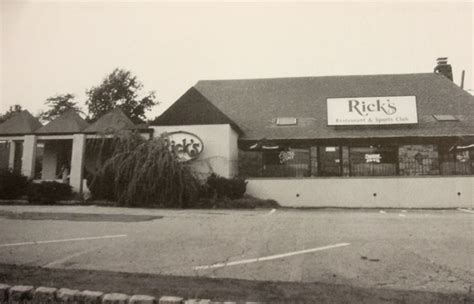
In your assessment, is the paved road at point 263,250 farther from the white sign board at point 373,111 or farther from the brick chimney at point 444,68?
the brick chimney at point 444,68

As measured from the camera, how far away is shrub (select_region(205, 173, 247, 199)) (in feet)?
57.0

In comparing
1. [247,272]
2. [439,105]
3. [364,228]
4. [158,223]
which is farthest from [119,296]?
[439,105]

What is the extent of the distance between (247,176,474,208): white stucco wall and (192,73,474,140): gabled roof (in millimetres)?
2843

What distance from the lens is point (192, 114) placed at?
65.0ft

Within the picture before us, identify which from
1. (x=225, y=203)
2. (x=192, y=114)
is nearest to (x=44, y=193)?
(x=192, y=114)

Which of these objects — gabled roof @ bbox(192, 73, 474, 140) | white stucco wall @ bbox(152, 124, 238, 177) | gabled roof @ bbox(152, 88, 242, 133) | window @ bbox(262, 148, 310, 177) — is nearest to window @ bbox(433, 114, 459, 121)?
gabled roof @ bbox(192, 73, 474, 140)

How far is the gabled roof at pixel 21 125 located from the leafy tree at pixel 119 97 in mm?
17899

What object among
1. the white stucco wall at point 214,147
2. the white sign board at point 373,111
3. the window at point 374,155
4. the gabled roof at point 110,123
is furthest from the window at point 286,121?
the gabled roof at point 110,123

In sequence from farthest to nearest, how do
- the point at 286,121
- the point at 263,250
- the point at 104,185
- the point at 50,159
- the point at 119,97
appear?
1. the point at 119,97
2. the point at 50,159
3. the point at 286,121
4. the point at 104,185
5. the point at 263,250

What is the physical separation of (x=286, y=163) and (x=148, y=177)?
7.98 meters

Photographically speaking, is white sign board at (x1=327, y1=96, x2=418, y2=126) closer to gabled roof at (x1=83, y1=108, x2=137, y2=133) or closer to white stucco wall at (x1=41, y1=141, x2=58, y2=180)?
gabled roof at (x1=83, y1=108, x2=137, y2=133)

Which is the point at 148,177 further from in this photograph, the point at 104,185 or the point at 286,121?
the point at 286,121

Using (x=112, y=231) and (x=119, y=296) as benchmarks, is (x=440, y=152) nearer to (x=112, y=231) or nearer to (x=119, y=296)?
(x=112, y=231)

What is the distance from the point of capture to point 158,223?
1073 centimetres
